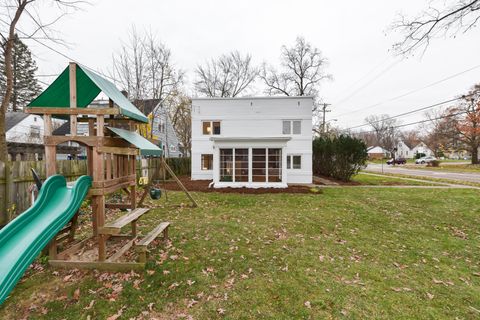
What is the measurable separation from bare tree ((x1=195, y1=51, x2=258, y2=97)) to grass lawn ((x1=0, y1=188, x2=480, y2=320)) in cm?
2755

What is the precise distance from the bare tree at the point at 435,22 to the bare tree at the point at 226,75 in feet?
86.1

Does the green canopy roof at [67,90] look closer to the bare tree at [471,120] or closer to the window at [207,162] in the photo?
the window at [207,162]

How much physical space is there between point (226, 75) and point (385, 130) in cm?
7264

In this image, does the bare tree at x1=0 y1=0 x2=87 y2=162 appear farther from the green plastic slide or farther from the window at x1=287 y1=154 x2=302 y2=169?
the window at x1=287 y1=154 x2=302 y2=169

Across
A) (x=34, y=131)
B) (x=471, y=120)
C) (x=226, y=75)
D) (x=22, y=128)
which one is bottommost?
(x=34, y=131)

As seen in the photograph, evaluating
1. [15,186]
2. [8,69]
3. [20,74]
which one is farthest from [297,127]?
[20,74]

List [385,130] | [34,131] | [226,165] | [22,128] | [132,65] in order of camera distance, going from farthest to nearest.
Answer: [385,130]
[34,131]
[22,128]
[132,65]
[226,165]

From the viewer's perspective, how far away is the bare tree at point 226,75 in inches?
1221

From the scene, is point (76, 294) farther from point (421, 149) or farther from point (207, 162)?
point (421, 149)

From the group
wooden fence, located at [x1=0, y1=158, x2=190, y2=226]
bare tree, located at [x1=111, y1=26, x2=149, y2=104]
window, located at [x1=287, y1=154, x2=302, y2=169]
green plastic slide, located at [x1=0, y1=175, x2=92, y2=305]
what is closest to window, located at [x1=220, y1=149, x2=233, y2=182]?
window, located at [x1=287, y1=154, x2=302, y2=169]

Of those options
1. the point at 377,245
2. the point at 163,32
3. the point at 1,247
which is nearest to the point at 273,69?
the point at 163,32

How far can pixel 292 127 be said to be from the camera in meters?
16.7

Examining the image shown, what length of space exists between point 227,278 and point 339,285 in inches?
70.9

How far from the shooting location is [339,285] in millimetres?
3523
